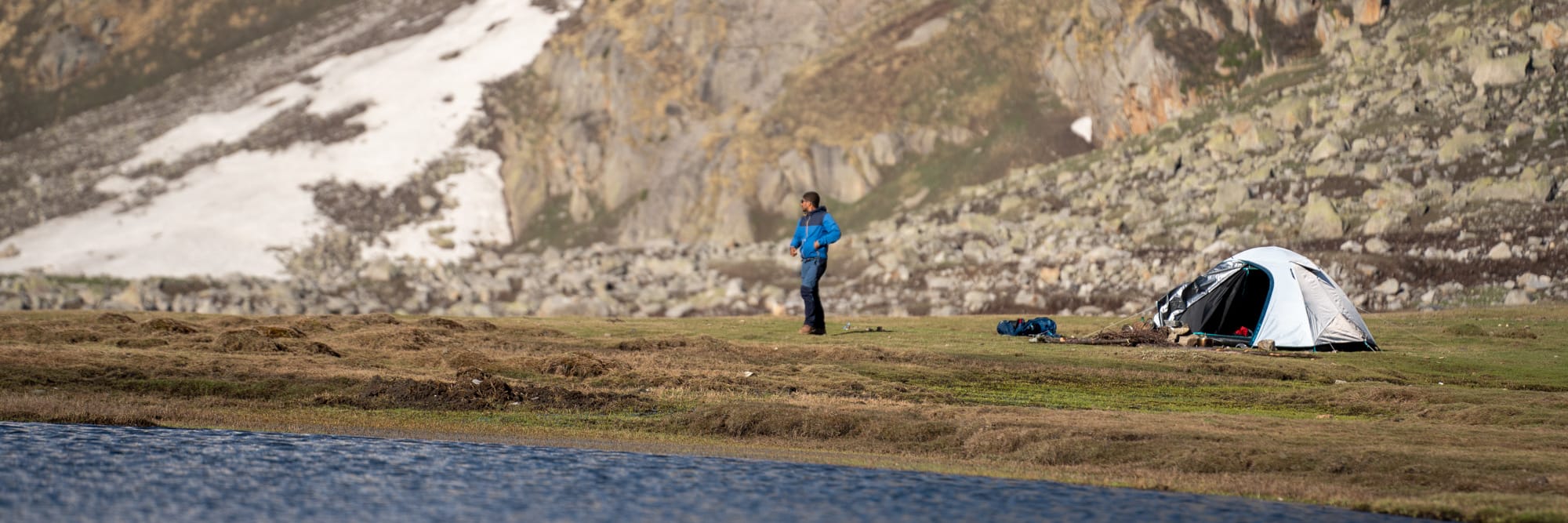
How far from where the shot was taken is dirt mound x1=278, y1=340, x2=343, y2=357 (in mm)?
28672

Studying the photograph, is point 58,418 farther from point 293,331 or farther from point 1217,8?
point 1217,8

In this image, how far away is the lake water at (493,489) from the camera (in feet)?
44.5

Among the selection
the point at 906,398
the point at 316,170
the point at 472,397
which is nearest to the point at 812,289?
the point at 906,398

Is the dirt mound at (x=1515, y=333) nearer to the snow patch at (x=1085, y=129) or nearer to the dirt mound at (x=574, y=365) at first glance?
the dirt mound at (x=574, y=365)

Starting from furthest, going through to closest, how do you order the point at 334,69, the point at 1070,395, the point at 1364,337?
1. the point at 334,69
2. the point at 1364,337
3. the point at 1070,395

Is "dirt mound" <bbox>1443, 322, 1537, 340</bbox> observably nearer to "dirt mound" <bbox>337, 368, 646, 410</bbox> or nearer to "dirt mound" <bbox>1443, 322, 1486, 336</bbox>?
"dirt mound" <bbox>1443, 322, 1486, 336</bbox>

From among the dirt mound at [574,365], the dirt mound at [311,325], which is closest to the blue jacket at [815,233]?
the dirt mound at [574,365]

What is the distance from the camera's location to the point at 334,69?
4811 inches

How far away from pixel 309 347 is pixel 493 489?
15.8 m

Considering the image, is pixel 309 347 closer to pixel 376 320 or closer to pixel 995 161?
pixel 376 320

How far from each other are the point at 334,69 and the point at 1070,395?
109953mm

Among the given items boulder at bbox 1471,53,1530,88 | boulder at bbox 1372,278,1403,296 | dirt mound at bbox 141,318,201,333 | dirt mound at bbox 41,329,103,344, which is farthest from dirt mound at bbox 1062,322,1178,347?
boulder at bbox 1471,53,1530,88

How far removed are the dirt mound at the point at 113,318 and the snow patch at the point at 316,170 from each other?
49268 millimetres

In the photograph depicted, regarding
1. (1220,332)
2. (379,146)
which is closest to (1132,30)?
(1220,332)
